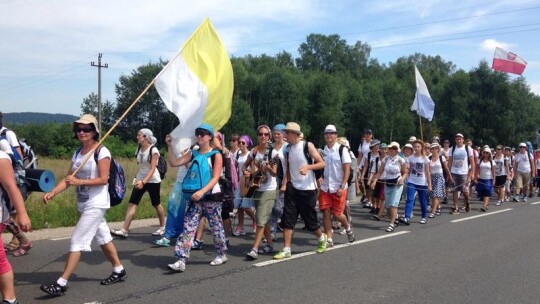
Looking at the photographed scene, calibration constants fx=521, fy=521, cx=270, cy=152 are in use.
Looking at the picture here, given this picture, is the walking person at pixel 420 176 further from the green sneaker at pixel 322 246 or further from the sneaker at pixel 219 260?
the sneaker at pixel 219 260

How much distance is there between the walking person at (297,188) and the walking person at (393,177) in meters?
3.28

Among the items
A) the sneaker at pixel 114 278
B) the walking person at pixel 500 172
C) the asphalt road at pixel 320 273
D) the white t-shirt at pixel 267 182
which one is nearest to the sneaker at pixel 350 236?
the asphalt road at pixel 320 273

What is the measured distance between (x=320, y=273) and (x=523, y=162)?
42.1 ft

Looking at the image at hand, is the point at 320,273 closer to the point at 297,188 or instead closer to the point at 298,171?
the point at 297,188

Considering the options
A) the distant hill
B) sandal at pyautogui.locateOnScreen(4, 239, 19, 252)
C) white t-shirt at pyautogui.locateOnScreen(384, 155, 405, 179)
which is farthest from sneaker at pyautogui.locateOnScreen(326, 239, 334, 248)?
the distant hill

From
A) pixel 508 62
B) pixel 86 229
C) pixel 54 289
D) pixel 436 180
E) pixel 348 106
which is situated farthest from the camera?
pixel 348 106

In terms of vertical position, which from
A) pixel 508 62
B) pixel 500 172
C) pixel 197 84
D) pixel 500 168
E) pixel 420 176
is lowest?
pixel 500 172

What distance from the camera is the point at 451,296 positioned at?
546cm

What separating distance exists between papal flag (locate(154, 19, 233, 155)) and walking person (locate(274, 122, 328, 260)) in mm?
1022

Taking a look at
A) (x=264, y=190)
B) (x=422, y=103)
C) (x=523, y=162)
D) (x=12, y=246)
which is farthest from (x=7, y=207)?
(x=523, y=162)

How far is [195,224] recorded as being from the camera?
20.5 feet

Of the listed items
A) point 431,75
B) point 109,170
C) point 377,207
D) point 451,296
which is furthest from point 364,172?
point 431,75

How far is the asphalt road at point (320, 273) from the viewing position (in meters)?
5.36

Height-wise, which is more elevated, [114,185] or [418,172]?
[114,185]
